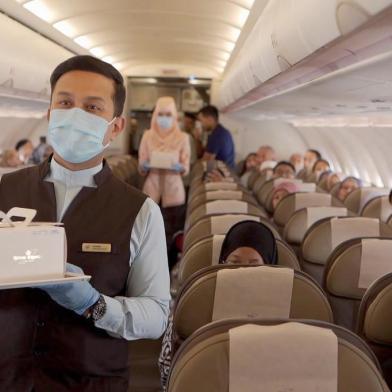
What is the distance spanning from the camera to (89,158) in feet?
6.12

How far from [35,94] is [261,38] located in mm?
3476

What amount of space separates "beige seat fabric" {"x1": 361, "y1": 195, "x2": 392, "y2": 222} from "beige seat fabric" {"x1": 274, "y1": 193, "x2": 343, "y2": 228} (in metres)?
0.59

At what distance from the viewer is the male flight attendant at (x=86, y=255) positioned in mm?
1724

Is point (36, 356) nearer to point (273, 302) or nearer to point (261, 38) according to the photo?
point (273, 302)

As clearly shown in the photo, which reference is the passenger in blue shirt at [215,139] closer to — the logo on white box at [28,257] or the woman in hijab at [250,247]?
the woman in hijab at [250,247]

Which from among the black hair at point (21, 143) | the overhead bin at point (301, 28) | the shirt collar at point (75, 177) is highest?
the overhead bin at point (301, 28)

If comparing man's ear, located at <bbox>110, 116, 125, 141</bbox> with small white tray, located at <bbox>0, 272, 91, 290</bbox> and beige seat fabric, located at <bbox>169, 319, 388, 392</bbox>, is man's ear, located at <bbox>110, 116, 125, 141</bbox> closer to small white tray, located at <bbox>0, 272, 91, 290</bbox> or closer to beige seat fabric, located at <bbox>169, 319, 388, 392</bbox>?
small white tray, located at <bbox>0, 272, 91, 290</bbox>

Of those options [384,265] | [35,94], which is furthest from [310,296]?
[35,94]

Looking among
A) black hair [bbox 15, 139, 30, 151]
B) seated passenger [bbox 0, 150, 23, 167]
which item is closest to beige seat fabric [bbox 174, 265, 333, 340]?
seated passenger [bbox 0, 150, 23, 167]

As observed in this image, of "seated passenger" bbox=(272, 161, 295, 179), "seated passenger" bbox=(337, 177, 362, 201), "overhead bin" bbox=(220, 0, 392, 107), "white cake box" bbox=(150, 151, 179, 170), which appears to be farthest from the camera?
"seated passenger" bbox=(272, 161, 295, 179)

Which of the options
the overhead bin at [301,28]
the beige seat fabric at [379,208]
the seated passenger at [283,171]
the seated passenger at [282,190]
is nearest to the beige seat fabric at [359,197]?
the seated passenger at [282,190]

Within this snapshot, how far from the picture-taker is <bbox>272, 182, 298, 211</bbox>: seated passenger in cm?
712

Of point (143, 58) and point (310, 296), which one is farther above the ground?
point (143, 58)

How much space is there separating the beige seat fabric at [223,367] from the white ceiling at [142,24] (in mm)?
4457
